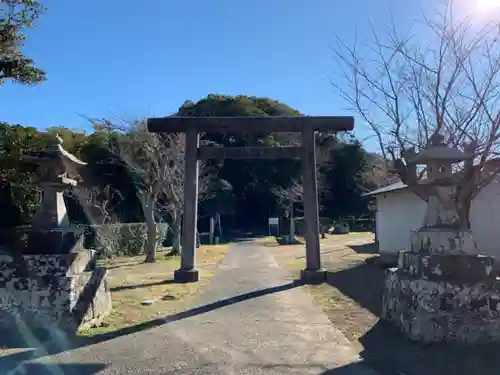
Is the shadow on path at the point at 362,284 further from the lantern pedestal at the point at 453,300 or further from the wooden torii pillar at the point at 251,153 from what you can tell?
the lantern pedestal at the point at 453,300

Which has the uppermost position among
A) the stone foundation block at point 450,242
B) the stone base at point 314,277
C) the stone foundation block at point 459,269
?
the stone foundation block at point 450,242

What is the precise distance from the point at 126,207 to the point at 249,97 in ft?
50.3

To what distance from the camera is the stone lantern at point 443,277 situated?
5574 mm

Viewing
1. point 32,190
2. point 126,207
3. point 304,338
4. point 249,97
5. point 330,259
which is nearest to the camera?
point 304,338

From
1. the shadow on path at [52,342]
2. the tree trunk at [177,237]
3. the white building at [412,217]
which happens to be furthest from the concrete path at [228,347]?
the tree trunk at [177,237]

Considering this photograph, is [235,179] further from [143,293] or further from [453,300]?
[453,300]

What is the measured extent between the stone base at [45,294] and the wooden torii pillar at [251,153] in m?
4.95

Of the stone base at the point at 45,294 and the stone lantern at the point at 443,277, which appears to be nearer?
the stone lantern at the point at 443,277

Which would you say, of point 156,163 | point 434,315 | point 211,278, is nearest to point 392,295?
point 434,315

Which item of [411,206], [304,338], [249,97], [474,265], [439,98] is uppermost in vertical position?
[249,97]

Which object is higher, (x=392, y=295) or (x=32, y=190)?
(x=32, y=190)

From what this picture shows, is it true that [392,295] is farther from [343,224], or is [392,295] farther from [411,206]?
[343,224]

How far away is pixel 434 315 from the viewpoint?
566 centimetres

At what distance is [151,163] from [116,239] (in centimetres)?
403
